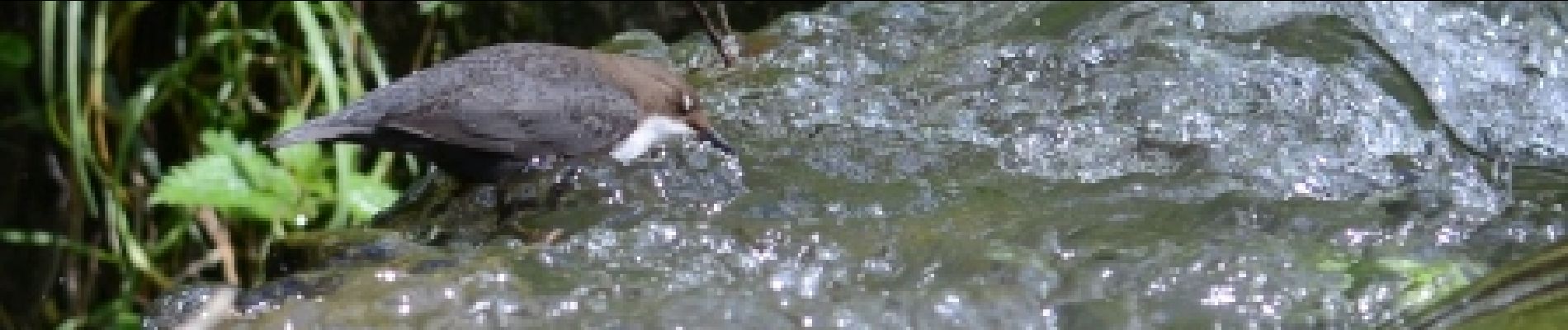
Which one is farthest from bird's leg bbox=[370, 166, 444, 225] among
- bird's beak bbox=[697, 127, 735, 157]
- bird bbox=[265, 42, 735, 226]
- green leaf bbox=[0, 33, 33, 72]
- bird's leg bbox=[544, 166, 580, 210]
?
green leaf bbox=[0, 33, 33, 72]

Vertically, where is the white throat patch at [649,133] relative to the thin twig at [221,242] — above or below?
above

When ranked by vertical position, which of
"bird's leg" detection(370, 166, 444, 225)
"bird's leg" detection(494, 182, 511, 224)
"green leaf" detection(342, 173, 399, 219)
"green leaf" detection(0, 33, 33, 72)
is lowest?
"green leaf" detection(342, 173, 399, 219)

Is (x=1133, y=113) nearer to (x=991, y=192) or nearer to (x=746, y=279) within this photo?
(x=991, y=192)

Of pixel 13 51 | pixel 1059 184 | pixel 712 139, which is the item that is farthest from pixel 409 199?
pixel 13 51

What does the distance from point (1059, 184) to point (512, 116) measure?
2.83ft

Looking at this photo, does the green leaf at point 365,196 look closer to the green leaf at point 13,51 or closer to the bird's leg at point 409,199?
the bird's leg at point 409,199

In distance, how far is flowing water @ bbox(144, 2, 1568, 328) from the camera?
2248mm

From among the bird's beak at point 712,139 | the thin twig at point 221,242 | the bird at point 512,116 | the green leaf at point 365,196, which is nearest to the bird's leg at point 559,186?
the bird at point 512,116

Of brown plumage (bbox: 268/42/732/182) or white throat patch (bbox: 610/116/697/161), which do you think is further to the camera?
white throat patch (bbox: 610/116/697/161)

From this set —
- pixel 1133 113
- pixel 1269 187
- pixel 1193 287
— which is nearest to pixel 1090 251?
pixel 1193 287

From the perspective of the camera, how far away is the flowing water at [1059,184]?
2.25 metres

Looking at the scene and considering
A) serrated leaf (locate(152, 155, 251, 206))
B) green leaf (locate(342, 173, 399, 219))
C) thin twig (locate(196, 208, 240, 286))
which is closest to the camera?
serrated leaf (locate(152, 155, 251, 206))

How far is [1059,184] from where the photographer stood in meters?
2.72

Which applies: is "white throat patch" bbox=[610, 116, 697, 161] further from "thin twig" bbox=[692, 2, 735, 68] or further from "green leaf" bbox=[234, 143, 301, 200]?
"green leaf" bbox=[234, 143, 301, 200]
